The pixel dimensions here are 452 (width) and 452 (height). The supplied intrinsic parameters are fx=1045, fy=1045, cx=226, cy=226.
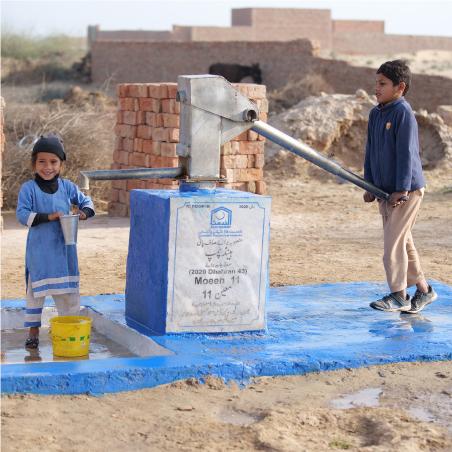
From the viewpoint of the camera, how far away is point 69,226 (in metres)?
5.18

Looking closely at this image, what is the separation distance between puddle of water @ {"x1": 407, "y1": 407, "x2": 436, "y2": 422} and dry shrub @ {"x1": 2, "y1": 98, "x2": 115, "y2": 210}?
26.0ft

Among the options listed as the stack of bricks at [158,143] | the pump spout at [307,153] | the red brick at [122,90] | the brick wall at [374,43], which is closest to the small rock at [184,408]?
the pump spout at [307,153]

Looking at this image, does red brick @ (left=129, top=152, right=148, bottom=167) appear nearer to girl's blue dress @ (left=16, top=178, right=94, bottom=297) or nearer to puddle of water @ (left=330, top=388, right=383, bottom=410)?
girl's blue dress @ (left=16, top=178, right=94, bottom=297)

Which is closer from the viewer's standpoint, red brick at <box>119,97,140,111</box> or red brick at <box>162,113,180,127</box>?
red brick at <box>162,113,180,127</box>

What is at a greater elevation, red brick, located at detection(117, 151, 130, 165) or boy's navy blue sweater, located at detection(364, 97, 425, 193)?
boy's navy blue sweater, located at detection(364, 97, 425, 193)

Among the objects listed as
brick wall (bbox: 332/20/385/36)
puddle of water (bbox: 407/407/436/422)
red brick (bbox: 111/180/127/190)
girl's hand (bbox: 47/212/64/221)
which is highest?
brick wall (bbox: 332/20/385/36)

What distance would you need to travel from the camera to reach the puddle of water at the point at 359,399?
461cm

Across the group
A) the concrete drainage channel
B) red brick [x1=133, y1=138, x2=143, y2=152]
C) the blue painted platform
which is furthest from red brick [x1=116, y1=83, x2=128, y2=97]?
the concrete drainage channel

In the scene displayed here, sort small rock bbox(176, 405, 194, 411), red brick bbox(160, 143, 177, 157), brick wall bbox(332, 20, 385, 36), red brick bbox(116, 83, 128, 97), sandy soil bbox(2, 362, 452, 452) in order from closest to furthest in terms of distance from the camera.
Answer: sandy soil bbox(2, 362, 452, 452), small rock bbox(176, 405, 194, 411), red brick bbox(160, 143, 177, 157), red brick bbox(116, 83, 128, 97), brick wall bbox(332, 20, 385, 36)

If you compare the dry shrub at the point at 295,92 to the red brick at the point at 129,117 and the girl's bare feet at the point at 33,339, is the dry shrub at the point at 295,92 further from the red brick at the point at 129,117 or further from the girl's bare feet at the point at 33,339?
the girl's bare feet at the point at 33,339

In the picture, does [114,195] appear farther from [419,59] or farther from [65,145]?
[419,59]

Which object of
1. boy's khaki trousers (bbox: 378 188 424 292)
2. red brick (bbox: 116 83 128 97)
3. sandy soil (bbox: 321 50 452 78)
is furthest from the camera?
sandy soil (bbox: 321 50 452 78)

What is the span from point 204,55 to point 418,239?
2112 cm

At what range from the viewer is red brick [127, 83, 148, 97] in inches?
442
